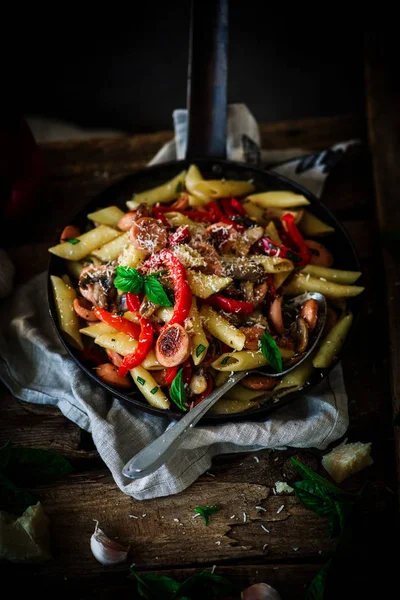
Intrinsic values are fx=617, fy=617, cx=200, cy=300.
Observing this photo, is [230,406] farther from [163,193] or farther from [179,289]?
[163,193]

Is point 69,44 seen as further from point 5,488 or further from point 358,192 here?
point 5,488

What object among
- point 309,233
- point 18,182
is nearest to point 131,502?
point 309,233

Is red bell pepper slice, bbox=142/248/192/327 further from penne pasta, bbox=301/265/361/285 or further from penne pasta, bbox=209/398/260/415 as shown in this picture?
penne pasta, bbox=301/265/361/285

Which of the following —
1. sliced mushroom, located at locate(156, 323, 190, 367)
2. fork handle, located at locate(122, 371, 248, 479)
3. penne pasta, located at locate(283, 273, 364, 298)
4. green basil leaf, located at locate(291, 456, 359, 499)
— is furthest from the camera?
penne pasta, located at locate(283, 273, 364, 298)

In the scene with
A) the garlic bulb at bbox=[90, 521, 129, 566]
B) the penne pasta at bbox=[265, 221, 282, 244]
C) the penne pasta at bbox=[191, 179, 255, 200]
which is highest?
the penne pasta at bbox=[191, 179, 255, 200]

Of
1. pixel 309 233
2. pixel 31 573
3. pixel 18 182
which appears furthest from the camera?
pixel 18 182

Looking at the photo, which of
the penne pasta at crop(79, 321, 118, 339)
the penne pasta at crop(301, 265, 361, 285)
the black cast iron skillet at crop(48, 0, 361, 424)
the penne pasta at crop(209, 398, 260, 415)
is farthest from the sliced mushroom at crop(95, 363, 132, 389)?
the penne pasta at crop(301, 265, 361, 285)
